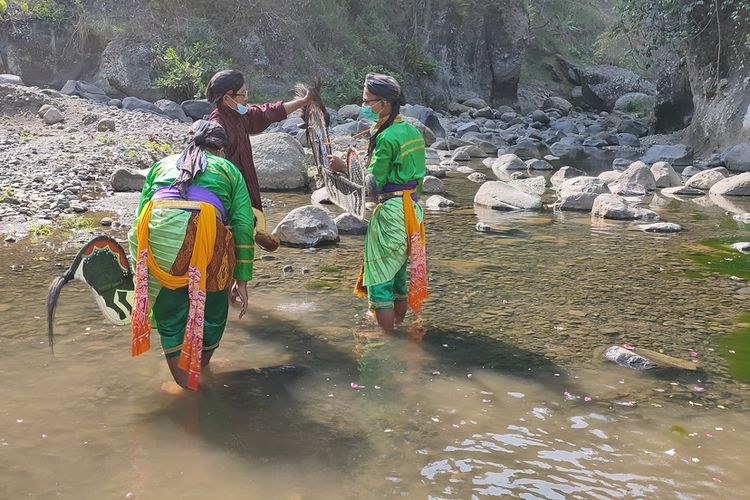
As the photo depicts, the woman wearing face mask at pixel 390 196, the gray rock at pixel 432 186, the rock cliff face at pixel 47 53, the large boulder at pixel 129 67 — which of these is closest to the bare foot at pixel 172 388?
the woman wearing face mask at pixel 390 196

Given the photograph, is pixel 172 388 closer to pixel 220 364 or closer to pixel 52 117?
pixel 220 364

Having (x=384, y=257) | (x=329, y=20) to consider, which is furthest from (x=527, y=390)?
(x=329, y=20)

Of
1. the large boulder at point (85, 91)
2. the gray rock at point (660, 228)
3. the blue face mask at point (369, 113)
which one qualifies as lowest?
the gray rock at point (660, 228)

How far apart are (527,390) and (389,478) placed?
1333 millimetres

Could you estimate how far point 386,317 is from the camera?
513cm

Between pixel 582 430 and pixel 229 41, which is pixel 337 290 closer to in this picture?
pixel 582 430

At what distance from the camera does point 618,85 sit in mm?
34969

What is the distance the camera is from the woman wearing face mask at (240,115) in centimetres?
497

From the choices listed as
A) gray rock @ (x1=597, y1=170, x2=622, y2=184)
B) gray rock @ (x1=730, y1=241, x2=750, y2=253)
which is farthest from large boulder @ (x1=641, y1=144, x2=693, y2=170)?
gray rock @ (x1=730, y1=241, x2=750, y2=253)

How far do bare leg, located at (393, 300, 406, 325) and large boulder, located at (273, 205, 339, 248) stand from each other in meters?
2.59

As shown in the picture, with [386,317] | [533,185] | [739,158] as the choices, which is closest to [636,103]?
[739,158]

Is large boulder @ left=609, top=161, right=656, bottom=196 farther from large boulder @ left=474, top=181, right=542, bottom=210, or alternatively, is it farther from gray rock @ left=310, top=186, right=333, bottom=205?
gray rock @ left=310, top=186, right=333, bottom=205

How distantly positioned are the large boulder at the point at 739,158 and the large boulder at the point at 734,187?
2703 millimetres

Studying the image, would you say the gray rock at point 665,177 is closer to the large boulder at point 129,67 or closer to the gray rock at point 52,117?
the gray rock at point 52,117
